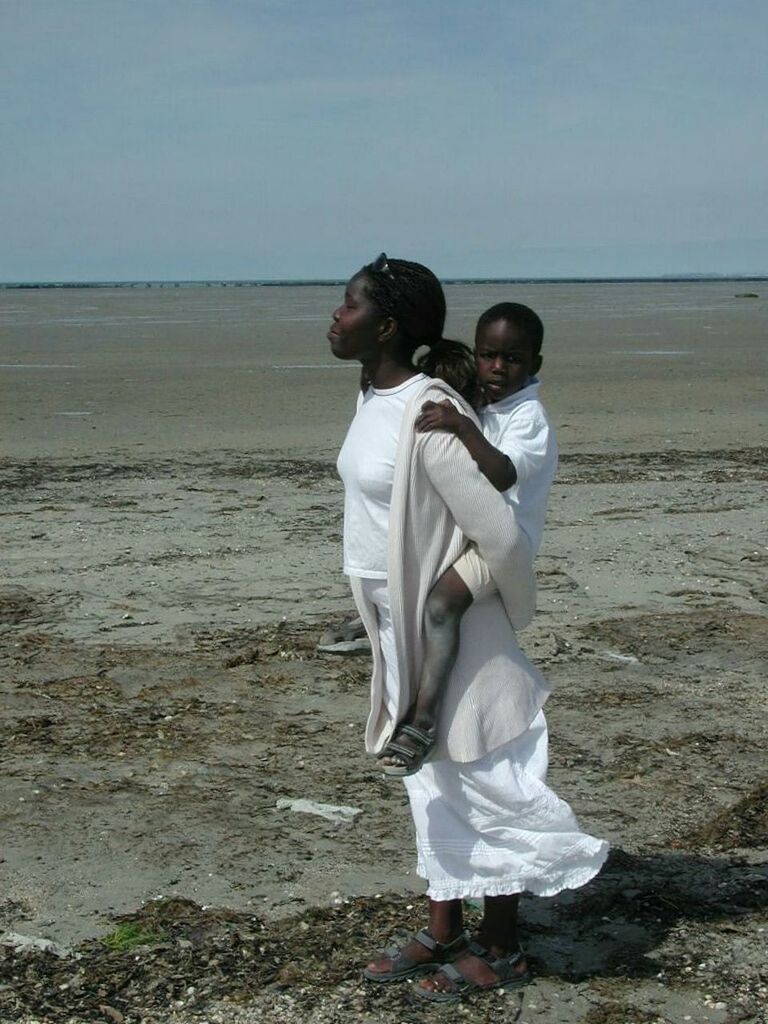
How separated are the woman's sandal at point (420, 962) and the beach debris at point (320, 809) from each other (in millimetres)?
1054

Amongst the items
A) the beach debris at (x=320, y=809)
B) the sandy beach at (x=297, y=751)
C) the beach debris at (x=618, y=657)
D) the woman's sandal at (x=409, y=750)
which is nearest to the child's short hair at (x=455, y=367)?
the woman's sandal at (x=409, y=750)

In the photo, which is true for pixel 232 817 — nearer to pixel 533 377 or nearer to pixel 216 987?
pixel 216 987

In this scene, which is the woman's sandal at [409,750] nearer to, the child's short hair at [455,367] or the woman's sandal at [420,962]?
the woman's sandal at [420,962]

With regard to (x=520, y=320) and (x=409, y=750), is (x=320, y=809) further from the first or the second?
(x=520, y=320)

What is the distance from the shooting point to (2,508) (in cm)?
1012

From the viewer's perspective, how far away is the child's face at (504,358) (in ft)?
11.4

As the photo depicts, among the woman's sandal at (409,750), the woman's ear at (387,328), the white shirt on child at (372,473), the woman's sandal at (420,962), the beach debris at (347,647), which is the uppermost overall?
the woman's ear at (387,328)

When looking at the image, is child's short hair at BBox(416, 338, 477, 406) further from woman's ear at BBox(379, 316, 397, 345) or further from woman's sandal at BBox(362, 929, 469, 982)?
woman's sandal at BBox(362, 929, 469, 982)

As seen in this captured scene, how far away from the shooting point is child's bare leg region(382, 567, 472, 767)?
3.45 metres

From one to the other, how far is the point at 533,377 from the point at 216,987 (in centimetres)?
182

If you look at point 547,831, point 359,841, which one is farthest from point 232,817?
point 547,831

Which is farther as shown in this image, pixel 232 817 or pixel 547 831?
pixel 232 817

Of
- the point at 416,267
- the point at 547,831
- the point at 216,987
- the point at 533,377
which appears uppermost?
the point at 416,267

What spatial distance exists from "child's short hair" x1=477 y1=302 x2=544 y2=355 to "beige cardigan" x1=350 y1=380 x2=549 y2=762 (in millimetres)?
242
